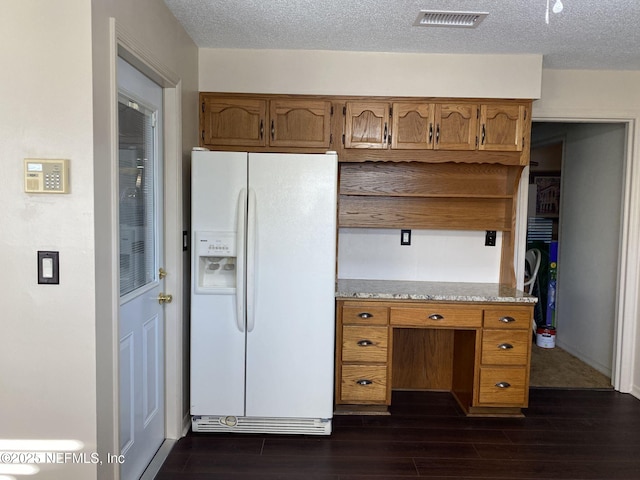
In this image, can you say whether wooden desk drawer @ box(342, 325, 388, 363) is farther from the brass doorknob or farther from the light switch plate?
the light switch plate

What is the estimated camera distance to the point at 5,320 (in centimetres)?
173

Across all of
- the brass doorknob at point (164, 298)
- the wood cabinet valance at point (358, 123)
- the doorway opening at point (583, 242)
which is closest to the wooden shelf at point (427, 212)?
the wood cabinet valance at point (358, 123)

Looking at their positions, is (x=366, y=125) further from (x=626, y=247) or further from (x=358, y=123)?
(x=626, y=247)

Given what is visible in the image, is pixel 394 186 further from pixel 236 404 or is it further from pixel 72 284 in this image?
pixel 72 284

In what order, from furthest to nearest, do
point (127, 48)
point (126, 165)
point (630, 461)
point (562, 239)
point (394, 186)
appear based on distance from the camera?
1. point (562, 239)
2. point (394, 186)
3. point (630, 461)
4. point (126, 165)
5. point (127, 48)

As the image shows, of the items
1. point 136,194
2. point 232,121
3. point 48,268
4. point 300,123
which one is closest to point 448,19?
point 300,123

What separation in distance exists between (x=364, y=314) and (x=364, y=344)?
20cm

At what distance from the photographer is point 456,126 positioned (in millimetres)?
3250

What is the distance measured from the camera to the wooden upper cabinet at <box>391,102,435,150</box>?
324cm

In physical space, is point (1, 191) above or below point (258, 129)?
below

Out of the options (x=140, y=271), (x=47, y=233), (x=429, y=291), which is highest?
(x=47, y=233)

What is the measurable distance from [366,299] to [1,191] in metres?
2.10

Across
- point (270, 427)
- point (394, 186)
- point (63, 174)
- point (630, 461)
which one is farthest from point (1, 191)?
point (630, 461)

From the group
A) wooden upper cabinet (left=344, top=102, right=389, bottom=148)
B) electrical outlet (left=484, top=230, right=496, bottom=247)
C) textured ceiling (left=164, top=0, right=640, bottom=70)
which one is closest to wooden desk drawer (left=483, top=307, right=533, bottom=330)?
electrical outlet (left=484, top=230, right=496, bottom=247)
